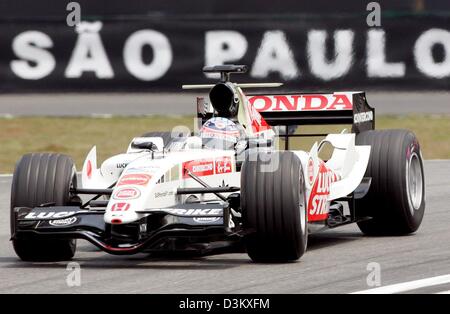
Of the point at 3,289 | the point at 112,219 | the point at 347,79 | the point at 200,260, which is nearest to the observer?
the point at 3,289

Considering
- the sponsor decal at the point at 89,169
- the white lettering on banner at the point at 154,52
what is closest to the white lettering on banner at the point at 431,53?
the white lettering on banner at the point at 154,52

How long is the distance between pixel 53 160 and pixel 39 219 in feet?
2.39

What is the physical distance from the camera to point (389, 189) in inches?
440

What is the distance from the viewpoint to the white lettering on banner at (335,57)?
2030cm

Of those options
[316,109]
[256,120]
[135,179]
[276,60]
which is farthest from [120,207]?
[276,60]

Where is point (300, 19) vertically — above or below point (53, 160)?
above

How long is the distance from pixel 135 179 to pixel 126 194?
18 cm

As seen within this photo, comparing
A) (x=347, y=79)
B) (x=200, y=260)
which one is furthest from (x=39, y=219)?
(x=347, y=79)

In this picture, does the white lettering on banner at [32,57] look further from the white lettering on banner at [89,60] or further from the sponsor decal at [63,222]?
the sponsor decal at [63,222]

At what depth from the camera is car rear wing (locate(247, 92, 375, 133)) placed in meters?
11.9

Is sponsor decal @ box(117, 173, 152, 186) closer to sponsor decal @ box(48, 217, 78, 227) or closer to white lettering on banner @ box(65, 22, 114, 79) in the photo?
sponsor decal @ box(48, 217, 78, 227)
